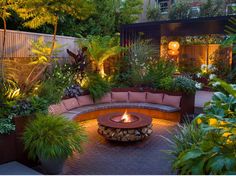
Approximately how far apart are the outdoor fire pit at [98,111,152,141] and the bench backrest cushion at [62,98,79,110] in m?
1.45

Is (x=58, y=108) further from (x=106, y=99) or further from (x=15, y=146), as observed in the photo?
(x=15, y=146)

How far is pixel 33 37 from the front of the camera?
764 centimetres

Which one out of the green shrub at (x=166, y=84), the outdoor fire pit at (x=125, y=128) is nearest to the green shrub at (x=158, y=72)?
the green shrub at (x=166, y=84)

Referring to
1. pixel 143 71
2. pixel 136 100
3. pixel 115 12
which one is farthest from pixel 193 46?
pixel 136 100

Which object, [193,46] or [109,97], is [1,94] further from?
[193,46]

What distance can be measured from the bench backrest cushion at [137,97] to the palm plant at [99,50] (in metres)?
1.50

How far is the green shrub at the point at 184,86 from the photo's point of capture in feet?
24.6

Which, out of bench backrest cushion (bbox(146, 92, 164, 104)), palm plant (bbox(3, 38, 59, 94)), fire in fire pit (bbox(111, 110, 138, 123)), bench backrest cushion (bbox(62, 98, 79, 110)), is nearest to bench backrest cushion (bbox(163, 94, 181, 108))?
bench backrest cushion (bbox(146, 92, 164, 104))

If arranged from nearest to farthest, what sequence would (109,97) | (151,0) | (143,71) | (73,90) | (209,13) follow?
(73,90), (109,97), (143,71), (209,13), (151,0)

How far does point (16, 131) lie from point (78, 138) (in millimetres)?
1121

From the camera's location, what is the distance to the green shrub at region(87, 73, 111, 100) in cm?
777

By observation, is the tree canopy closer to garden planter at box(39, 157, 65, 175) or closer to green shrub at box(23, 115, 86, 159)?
green shrub at box(23, 115, 86, 159)

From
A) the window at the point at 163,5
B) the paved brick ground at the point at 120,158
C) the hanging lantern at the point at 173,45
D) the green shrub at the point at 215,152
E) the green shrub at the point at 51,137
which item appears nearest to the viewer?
the green shrub at the point at 215,152

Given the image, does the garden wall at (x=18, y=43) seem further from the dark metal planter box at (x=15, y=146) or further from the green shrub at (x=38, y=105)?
the dark metal planter box at (x=15, y=146)
